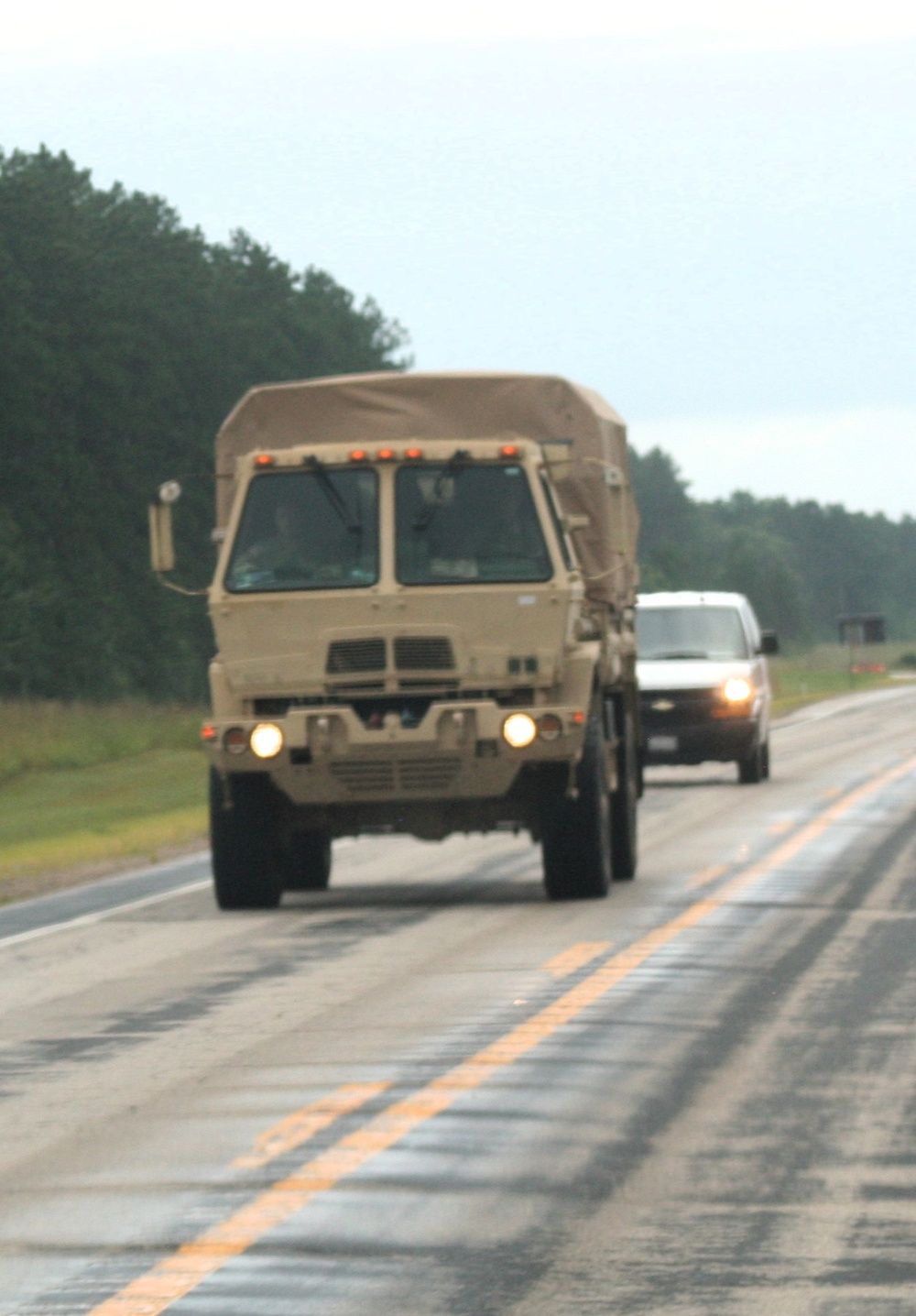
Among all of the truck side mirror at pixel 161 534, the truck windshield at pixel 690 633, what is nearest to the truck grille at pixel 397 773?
the truck side mirror at pixel 161 534

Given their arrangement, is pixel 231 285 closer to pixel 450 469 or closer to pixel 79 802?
pixel 79 802

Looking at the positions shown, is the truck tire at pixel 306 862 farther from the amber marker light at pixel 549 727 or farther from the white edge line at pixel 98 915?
the amber marker light at pixel 549 727

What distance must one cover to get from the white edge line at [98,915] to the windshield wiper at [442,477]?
313 centimetres

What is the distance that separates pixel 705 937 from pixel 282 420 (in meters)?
4.91

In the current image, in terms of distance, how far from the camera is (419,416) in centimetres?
1638

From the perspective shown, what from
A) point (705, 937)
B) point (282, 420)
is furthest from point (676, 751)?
point (705, 937)

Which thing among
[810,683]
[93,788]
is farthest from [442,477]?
[810,683]

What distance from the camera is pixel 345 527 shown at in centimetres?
1552

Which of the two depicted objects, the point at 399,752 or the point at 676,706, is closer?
the point at 399,752

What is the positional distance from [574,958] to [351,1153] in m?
5.03

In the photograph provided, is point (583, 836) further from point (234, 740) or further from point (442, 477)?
point (442, 477)

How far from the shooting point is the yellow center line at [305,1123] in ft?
25.1

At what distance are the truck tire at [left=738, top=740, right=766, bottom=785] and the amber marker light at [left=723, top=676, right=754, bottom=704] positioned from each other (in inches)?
21.9

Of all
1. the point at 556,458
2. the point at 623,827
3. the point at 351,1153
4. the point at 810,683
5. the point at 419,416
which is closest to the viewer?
the point at 351,1153
